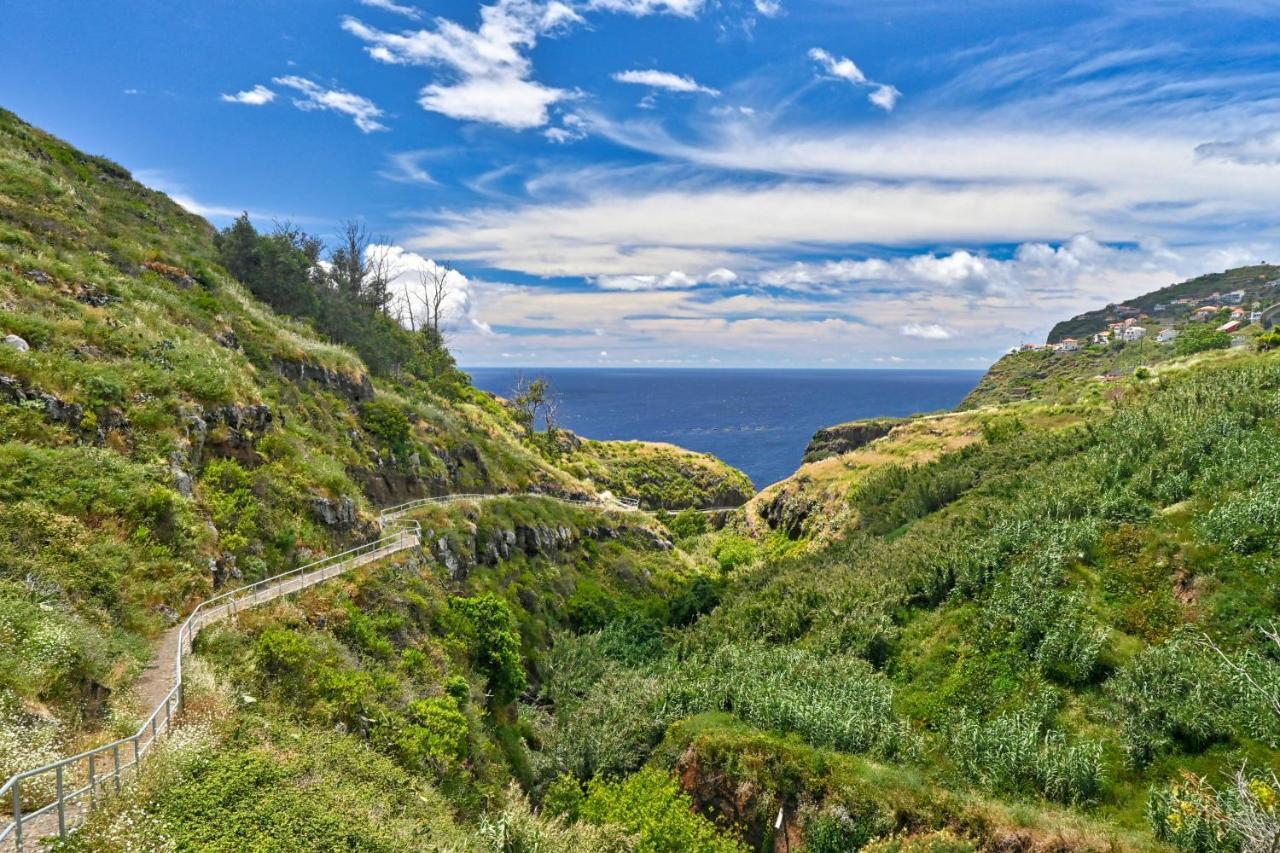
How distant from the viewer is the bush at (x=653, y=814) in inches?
767

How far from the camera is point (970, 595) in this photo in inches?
1271

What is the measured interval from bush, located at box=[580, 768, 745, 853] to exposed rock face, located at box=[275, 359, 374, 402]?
103 ft

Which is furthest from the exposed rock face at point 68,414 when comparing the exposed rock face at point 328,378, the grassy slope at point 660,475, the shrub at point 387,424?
the grassy slope at point 660,475

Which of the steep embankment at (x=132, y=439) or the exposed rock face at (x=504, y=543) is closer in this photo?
the steep embankment at (x=132, y=439)

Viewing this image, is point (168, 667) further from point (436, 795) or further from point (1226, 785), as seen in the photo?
point (1226, 785)

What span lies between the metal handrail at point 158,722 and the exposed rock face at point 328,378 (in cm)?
1278

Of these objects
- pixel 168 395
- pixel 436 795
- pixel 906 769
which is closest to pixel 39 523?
pixel 168 395

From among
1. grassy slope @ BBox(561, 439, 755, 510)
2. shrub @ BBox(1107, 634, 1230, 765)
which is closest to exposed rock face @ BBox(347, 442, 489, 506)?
shrub @ BBox(1107, 634, 1230, 765)

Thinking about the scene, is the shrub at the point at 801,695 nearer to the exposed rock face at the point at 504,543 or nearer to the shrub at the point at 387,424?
the exposed rock face at the point at 504,543

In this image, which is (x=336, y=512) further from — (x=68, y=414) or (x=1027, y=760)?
(x=1027, y=760)

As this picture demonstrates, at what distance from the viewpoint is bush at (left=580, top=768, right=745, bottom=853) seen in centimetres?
1948

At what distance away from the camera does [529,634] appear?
39.8 metres

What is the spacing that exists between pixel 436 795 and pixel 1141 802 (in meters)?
21.7

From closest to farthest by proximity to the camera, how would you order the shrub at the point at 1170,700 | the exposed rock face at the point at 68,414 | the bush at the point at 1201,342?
the shrub at the point at 1170,700
the exposed rock face at the point at 68,414
the bush at the point at 1201,342
